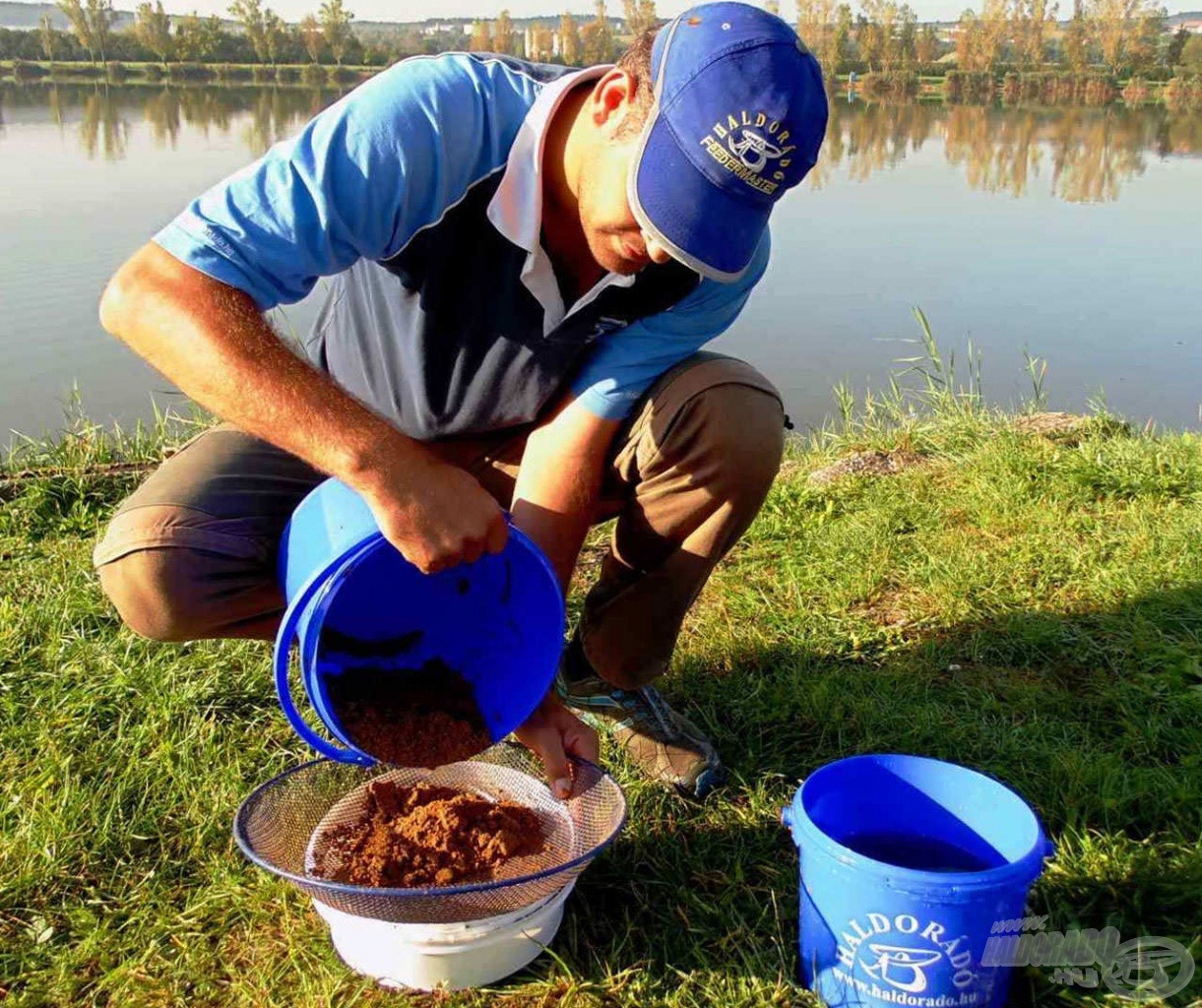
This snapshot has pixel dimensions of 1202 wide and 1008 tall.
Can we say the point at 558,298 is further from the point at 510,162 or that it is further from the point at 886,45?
the point at 886,45

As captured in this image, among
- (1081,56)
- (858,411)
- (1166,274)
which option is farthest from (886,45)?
(858,411)

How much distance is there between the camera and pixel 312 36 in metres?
24.8

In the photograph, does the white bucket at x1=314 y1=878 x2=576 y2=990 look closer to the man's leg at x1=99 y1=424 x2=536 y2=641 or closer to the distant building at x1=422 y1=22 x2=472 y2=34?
the man's leg at x1=99 y1=424 x2=536 y2=641

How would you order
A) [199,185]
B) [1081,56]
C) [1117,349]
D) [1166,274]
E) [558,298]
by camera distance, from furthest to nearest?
[1081,56]
[199,185]
[1166,274]
[1117,349]
[558,298]

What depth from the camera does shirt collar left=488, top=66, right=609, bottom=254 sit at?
191cm

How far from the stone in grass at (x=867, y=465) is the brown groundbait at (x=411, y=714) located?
73.9 inches

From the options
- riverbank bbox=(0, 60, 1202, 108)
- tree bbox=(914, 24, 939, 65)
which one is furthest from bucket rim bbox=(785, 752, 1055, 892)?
tree bbox=(914, 24, 939, 65)

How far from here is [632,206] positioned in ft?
5.77

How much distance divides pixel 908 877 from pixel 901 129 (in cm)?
1725

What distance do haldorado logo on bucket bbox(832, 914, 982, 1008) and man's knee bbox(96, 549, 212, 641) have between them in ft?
4.02

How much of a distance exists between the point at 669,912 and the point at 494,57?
1520mm

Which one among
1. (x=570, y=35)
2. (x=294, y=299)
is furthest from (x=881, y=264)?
(x=570, y=35)

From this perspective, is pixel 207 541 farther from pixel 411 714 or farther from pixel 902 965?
pixel 902 965

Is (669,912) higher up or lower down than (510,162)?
lower down
